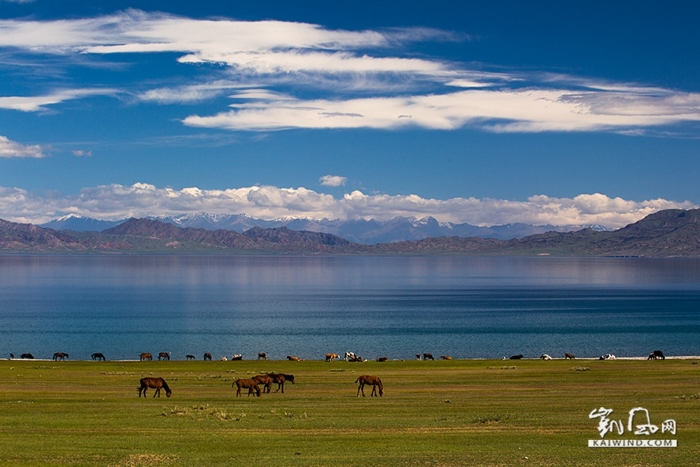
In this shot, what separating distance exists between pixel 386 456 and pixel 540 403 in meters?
17.5

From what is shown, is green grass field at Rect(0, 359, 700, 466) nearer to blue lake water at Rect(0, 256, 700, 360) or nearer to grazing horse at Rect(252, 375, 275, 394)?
grazing horse at Rect(252, 375, 275, 394)

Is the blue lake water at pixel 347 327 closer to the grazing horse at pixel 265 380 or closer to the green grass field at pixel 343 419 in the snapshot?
the green grass field at pixel 343 419

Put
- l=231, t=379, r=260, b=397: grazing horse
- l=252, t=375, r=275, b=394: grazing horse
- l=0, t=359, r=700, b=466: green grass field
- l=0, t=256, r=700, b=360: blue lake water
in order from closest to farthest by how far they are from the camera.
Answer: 1. l=0, t=359, r=700, b=466: green grass field
2. l=231, t=379, r=260, b=397: grazing horse
3. l=252, t=375, r=275, b=394: grazing horse
4. l=0, t=256, r=700, b=360: blue lake water

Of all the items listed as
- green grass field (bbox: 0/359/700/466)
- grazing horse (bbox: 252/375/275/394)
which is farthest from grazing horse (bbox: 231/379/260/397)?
green grass field (bbox: 0/359/700/466)

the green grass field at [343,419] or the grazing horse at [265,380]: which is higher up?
the grazing horse at [265,380]

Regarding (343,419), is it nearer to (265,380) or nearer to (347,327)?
(265,380)

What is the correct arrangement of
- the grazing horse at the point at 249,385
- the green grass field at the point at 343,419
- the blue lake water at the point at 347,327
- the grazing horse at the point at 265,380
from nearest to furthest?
1. the green grass field at the point at 343,419
2. the grazing horse at the point at 249,385
3. the grazing horse at the point at 265,380
4. the blue lake water at the point at 347,327

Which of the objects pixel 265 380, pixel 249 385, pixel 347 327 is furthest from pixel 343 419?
pixel 347 327

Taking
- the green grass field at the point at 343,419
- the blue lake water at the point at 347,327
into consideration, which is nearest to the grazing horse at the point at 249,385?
the green grass field at the point at 343,419

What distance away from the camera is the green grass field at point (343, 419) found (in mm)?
25078

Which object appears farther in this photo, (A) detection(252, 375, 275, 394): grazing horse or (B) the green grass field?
(A) detection(252, 375, 275, 394): grazing horse

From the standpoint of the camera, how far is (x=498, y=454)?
25438 millimetres

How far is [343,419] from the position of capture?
111ft

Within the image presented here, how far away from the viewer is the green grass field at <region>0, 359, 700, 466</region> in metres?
25.1
